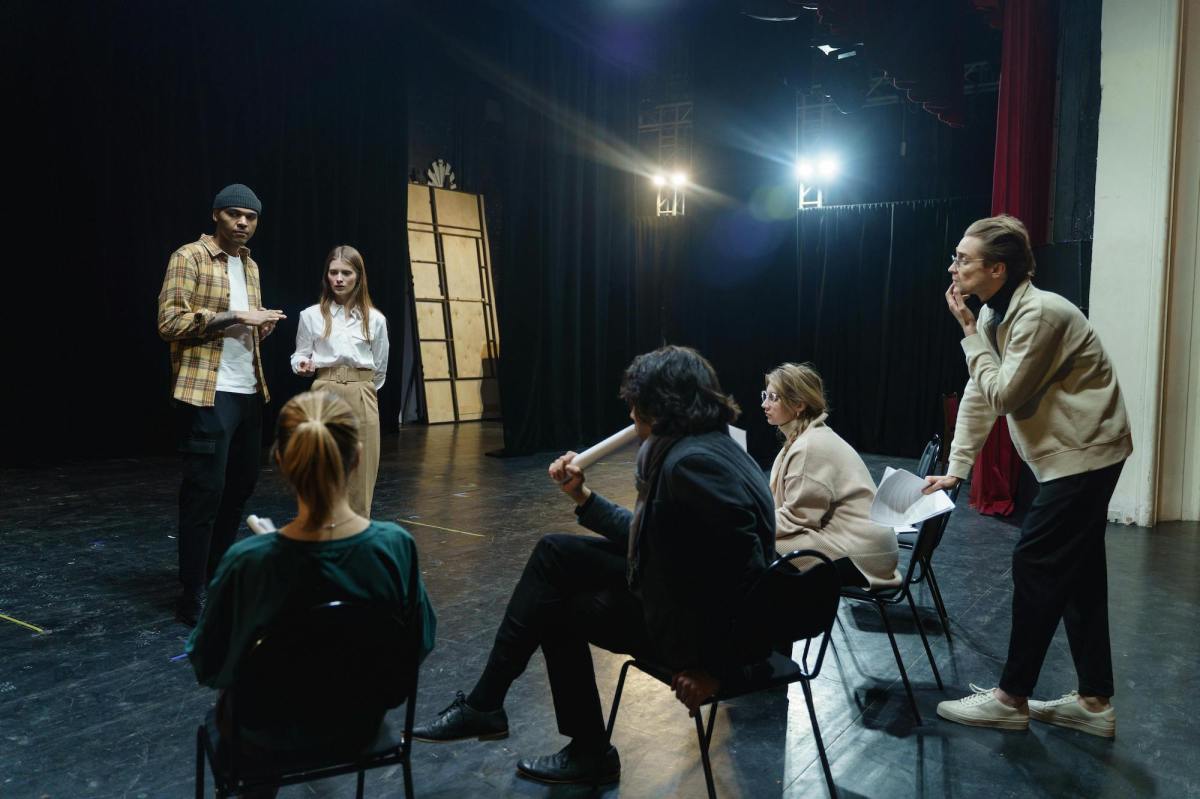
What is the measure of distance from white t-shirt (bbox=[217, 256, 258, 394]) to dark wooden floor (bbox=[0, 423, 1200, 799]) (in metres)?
0.92

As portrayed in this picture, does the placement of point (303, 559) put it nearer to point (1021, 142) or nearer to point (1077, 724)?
point (1077, 724)

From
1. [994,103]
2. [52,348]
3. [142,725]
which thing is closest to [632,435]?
[142,725]

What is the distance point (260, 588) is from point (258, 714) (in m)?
0.21

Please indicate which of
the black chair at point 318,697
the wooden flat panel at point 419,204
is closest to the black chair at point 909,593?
the black chair at point 318,697

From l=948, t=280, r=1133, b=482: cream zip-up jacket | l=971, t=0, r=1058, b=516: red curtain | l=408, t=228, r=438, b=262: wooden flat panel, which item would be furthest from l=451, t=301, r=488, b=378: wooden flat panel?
l=948, t=280, r=1133, b=482: cream zip-up jacket

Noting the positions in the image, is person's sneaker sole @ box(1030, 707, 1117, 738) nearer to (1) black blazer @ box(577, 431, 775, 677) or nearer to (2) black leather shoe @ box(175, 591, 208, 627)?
(1) black blazer @ box(577, 431, 775, 677)

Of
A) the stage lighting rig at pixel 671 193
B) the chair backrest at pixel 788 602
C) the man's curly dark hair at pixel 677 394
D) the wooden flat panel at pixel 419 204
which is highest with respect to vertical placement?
the stage lighting rig at pixel 671 193

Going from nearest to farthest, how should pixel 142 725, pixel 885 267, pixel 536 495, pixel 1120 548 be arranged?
pixel 142 725 → pixel 1120 548 → pixel 536 495 → pixel 885 267

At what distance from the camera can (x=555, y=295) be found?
8.38m

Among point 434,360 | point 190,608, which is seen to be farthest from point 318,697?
point 434,360

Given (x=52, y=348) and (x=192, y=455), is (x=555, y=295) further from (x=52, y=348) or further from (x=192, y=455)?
(x=192, y=455)

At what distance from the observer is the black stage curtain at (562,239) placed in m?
7.99

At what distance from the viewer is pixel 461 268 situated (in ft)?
33.7

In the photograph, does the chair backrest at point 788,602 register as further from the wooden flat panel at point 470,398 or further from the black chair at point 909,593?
the wooden flat panel at point 470,398
